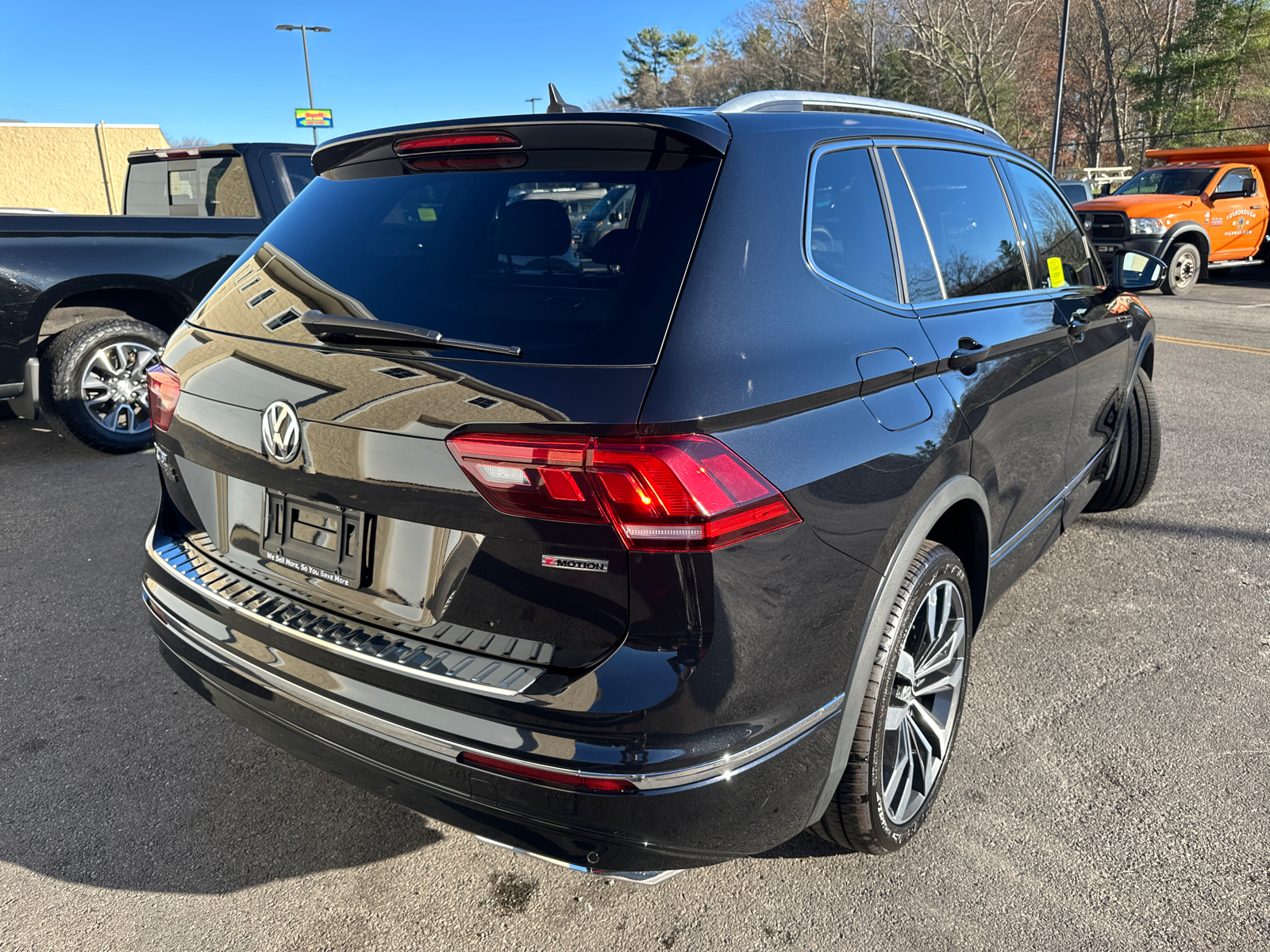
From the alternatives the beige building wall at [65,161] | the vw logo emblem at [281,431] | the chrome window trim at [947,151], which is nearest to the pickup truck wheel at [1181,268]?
the chrome window trim at [947,151]

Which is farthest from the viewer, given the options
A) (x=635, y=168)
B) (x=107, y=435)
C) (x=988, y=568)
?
(x=107, y=435)

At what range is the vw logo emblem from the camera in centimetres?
189

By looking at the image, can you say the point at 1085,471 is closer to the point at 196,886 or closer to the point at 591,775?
the point at 591,775

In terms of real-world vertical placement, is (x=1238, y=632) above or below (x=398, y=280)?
below

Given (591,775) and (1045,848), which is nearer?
(591,775)

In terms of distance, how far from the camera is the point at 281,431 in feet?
6.29

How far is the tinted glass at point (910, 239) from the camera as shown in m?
2.42

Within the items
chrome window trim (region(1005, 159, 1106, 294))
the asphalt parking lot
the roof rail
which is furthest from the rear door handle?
the asphalt parking lot

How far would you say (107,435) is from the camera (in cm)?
588

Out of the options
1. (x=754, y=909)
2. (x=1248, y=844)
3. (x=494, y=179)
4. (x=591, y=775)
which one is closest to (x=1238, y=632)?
(x=1248, y=844)

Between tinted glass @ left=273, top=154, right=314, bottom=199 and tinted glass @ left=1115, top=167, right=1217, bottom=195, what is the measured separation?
49.3ft

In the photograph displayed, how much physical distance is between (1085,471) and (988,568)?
1351mm

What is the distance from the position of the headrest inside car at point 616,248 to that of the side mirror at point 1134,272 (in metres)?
3.01

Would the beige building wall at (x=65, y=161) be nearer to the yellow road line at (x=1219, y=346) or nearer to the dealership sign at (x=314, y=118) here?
the dealership sign at (x=314, y=118)
